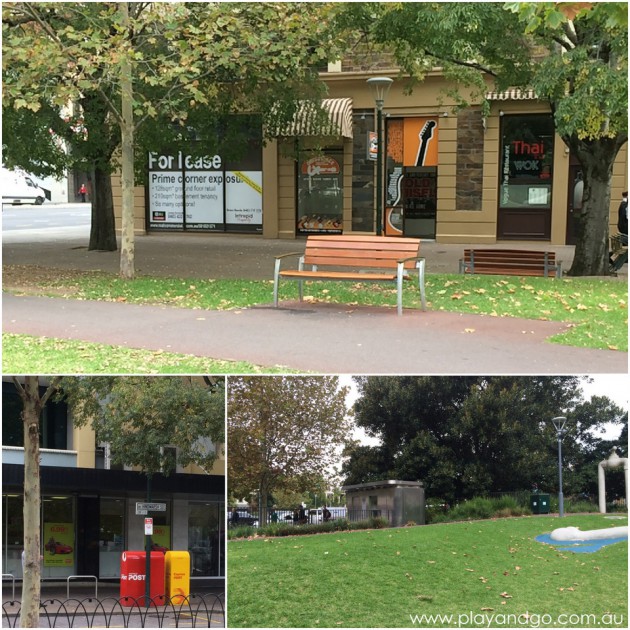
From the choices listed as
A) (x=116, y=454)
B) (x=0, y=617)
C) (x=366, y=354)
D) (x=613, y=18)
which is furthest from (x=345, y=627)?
(x=613, y=18)

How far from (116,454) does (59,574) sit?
4.79ft

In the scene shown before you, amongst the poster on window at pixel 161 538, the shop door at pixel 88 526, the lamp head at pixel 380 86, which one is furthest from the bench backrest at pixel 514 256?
the poster on window at pixel 161 538

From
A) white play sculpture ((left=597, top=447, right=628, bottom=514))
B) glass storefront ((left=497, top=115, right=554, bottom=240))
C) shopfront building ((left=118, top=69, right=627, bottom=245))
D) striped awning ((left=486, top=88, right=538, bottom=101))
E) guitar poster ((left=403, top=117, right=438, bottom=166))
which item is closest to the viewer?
white play sculpture ((left=597, top=447, right=628, bottom=514))

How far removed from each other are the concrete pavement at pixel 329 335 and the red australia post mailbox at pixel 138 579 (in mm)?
2222

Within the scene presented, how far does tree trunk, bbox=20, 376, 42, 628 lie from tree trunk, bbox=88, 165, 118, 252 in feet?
52.5

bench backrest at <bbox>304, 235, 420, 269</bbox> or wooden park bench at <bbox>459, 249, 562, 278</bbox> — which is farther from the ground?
bench backrest at <bbox>304, 235, 420, 269</bbox>

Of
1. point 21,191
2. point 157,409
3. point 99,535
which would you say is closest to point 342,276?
point 157,409

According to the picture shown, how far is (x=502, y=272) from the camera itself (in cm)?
A: 1744

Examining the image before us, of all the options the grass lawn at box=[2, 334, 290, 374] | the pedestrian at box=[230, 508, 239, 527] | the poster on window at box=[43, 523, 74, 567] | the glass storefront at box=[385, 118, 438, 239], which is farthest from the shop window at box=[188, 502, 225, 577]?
the glass storefront at box=[385, 118, 438, 239]

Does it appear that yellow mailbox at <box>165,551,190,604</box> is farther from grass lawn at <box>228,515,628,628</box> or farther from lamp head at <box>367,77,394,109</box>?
lamp head at <box>367,77,394,109</box>

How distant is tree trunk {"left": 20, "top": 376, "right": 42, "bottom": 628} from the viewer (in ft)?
25.1

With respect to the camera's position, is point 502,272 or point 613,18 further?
point 502,272

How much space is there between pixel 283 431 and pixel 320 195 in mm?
23388

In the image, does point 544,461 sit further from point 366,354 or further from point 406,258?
point 406,258
